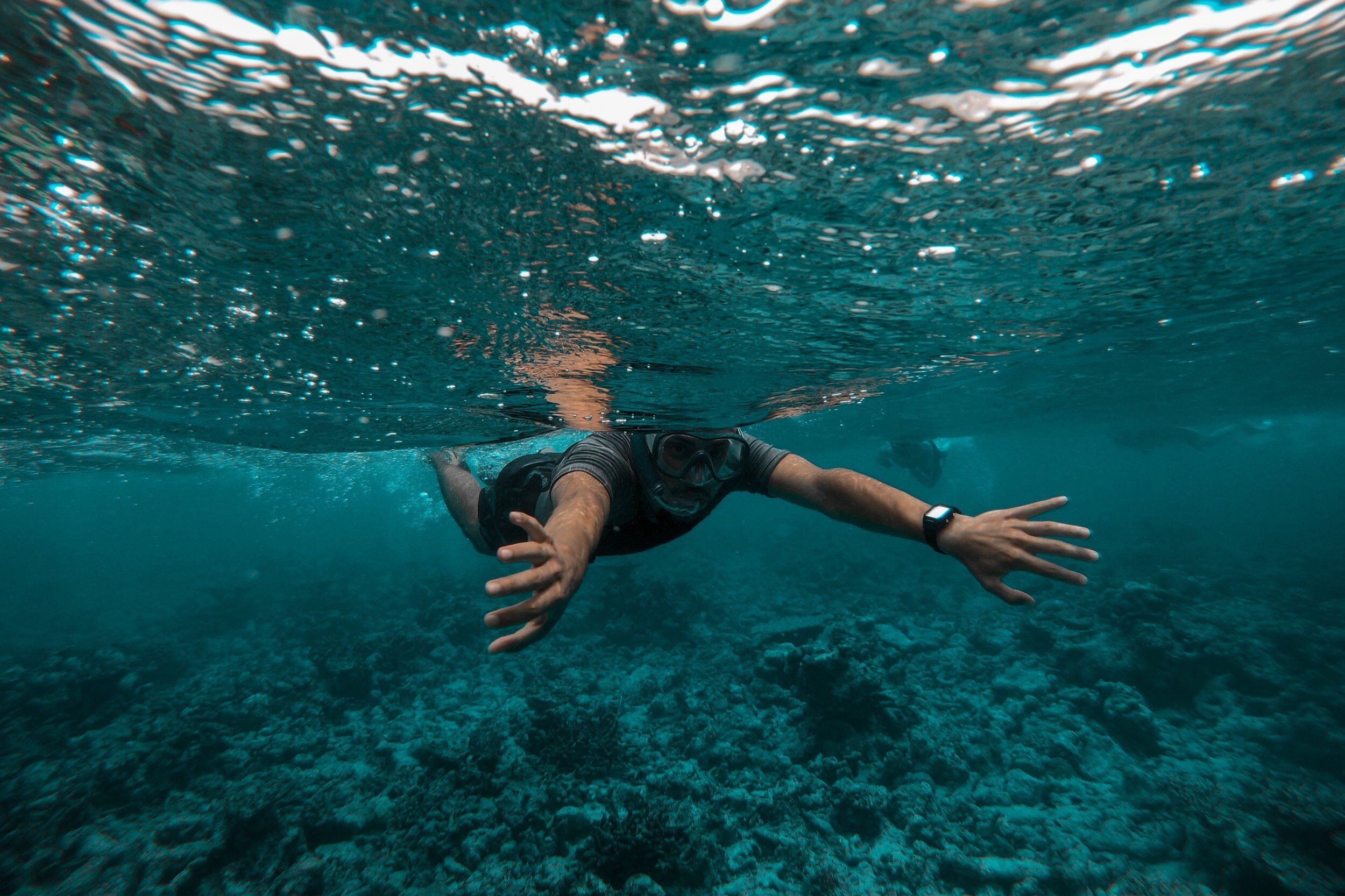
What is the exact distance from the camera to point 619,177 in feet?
12.6

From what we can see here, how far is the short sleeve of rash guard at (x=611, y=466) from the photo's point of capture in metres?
4.01

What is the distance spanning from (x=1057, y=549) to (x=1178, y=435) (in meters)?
45.8

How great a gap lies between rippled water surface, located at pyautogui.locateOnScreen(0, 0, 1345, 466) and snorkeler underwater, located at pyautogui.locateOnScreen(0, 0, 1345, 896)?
0.12ft

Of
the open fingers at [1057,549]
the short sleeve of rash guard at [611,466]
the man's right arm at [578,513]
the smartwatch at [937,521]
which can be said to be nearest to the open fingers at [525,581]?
the man's right arm at [578,513]

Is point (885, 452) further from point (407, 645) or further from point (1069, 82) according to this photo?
point (1069, 82)

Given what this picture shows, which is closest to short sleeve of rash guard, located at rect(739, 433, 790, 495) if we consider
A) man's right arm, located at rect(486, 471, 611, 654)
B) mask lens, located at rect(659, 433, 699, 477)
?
mask lens, located at rect(659, 433, 699, 477)

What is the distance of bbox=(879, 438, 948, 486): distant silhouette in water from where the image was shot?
25.0 m

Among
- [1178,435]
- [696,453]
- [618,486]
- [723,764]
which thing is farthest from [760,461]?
[1178,435]

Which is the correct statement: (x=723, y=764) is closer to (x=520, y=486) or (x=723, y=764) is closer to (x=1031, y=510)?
(x=520, y=486)

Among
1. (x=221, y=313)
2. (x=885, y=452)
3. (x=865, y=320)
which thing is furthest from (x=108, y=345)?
(x=885, y=452)

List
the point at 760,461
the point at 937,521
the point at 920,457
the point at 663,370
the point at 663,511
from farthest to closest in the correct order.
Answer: the point at 920,457 → the point at 663,370 → the point at 760,461 → the point at 663,511 → the point at 937,521

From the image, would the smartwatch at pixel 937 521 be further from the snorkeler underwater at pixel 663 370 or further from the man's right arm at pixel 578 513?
the man's right arm at pixel 578 513

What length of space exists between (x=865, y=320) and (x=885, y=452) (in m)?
22.0

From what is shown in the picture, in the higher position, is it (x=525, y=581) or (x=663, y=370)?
(x=663, y=370)
